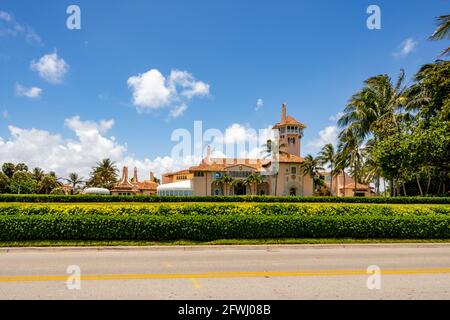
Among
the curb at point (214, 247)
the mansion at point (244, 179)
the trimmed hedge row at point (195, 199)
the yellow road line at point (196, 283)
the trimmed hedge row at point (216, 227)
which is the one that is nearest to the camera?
the yellow road line at point (196, 283)

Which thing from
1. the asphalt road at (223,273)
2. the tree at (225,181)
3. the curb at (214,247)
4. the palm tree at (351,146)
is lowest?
the curb at (214,247)

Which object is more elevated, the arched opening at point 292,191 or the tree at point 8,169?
the tree at point 8,169

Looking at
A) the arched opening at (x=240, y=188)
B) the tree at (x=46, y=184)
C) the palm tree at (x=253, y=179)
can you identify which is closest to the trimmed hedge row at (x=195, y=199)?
the palm tree at (x=253, y=179)

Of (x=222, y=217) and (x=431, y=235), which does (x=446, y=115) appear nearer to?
(x=431, y=235)

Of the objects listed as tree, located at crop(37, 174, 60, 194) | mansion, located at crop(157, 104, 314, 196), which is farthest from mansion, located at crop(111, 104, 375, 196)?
tree, located at crop(37, 174, 60, 194)

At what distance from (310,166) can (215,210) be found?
41.1 metres

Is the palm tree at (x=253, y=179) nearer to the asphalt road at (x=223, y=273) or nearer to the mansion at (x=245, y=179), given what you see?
the mansion at (x=245, y=179)

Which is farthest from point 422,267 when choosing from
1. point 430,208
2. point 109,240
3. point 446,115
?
point 446,115

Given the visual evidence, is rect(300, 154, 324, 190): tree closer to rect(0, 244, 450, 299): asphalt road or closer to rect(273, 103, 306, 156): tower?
rect(273, 103, 306, 156): tower

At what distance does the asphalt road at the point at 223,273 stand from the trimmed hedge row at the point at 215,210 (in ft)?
8.48

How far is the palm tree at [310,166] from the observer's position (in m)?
54.8

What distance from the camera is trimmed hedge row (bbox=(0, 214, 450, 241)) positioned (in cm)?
1366

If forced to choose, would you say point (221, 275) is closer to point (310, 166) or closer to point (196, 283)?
point (196, 283)

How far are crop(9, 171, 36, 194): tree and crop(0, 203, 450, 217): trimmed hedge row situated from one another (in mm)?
62823
